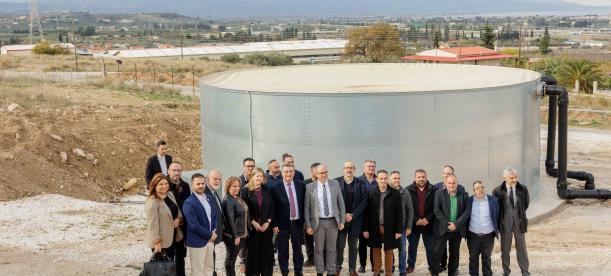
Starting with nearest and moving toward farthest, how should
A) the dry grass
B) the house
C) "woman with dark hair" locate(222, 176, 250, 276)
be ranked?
"woman with dark hair" locate(222, 176, 250, 276) → the dry grass → the house

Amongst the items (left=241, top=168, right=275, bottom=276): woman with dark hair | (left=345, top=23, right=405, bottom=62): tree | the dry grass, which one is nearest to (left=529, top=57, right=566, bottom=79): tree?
(left=345, top=23, right=405, bottom=62): tree

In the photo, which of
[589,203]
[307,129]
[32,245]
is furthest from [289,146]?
[589,203]

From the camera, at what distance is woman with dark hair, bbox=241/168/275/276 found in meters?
8.48

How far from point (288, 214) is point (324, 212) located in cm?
45

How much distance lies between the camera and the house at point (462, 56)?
6088cm

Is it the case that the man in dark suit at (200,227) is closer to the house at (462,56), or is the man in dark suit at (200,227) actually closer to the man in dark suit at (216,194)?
the man in dark suit at (216,194)

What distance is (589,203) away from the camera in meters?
14.5

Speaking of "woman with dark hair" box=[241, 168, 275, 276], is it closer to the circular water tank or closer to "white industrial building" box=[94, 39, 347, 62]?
the circular water tank

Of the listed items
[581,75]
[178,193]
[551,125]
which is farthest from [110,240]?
[581,75]

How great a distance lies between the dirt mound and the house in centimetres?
4196

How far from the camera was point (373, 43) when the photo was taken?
70812mm

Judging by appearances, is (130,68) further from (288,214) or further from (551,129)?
(288,214)

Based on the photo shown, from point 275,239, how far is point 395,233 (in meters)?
1.63

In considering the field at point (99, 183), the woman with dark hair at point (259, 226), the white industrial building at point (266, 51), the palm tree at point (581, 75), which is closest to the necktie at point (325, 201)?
the woman with dark hair at point (259, 226)
